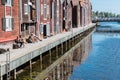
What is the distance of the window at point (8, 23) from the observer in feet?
164

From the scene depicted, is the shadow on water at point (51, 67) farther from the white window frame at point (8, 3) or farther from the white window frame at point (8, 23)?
the white window frame at point (8, 3)

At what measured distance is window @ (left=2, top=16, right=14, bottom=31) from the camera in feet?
164

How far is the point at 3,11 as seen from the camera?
164ft

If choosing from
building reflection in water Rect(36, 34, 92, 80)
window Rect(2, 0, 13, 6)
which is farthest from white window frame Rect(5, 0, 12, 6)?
building reflection in water Rect(36, 34, 92, 80)

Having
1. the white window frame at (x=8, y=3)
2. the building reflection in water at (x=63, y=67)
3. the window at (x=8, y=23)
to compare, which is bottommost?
the building reflection in water at (x=63, y=67)

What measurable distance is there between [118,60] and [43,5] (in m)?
23.3

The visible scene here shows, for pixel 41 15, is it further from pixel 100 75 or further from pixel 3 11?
pixel 100 75

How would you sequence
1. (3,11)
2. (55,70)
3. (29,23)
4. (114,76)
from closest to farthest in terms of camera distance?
(114,76), (55,70), (3,11), (29,23)

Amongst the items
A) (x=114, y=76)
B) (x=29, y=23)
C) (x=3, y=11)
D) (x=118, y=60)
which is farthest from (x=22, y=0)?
(x=114, y=76)

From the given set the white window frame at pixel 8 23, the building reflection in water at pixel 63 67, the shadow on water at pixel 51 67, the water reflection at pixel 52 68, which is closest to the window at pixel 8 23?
the white window frame at pixel 8 23

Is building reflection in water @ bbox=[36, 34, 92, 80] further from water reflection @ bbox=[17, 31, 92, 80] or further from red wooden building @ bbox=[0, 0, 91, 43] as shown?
red wooden building @ bbox=[0, 0, 91, 43]

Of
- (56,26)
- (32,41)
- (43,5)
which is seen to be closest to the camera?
(32,41)

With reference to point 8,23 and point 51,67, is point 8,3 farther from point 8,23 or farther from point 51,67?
point 51,67

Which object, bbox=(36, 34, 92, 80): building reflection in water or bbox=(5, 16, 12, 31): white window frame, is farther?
bbox=(5, 16, 12, 31): white window frame
